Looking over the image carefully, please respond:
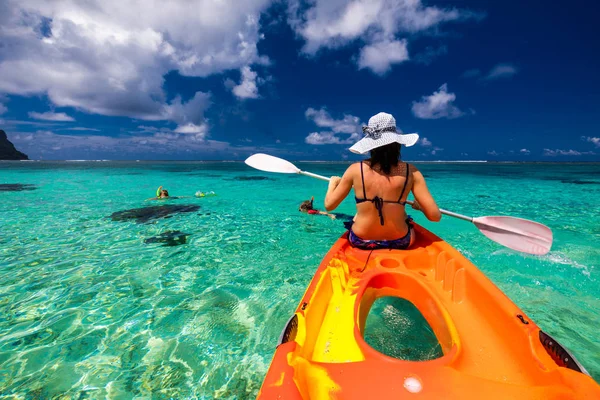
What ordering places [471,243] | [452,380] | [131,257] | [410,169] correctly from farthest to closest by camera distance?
1. [471,243]
2. [131,257]
3. [410,169]
4. [452,380]

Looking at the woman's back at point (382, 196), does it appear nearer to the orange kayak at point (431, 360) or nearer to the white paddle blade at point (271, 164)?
the orange kayak at point (431, 360)

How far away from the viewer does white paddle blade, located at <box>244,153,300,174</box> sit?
703cm

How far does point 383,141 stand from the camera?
3.45m

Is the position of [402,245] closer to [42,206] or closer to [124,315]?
[124,315]

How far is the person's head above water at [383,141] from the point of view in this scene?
3.49 m

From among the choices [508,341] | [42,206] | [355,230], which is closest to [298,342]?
[508,341]

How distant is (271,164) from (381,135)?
4290 mm

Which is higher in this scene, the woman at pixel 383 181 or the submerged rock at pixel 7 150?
the submerged rock at pixel 7 150

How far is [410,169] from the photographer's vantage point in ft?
12.1

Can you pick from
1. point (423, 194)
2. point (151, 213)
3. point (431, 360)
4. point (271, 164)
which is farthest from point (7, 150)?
point (431, 360)

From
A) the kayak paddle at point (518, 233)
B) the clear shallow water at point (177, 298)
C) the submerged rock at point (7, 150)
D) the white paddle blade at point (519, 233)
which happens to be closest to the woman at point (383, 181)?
the kayak paddle at point (518, 233)

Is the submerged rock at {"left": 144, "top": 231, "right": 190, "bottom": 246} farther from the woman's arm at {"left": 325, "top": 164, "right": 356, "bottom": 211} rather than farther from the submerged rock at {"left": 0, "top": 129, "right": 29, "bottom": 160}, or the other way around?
the submerged rock at {"left": 0, "top": 129, "right": 29, "bottom": 160}

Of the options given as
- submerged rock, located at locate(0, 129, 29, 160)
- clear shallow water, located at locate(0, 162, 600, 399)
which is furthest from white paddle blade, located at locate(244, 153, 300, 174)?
submerged rock, located at locate(0, 129, 29, 160)

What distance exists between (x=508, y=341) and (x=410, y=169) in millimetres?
2158
